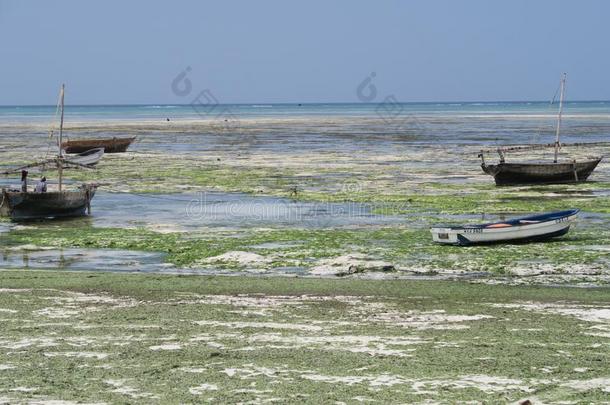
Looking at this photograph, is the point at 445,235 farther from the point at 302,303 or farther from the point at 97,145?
the point at 97,145

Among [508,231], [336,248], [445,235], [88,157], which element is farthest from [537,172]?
[88,157]

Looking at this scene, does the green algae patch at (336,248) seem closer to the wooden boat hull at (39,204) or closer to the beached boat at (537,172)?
the wooden boat hull at (39,204)

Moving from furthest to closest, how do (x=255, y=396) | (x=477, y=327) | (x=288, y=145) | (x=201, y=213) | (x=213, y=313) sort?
1. (x=288, y=145)
2. (x=201, y=213)
3. (x=213, y=313)
4. (x=477, y=327)
5. (x=255, y=396)

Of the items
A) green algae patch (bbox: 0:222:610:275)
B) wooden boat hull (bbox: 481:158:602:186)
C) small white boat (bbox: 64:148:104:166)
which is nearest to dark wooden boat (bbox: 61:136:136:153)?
small white boat (bbox: 64:148:104:166)

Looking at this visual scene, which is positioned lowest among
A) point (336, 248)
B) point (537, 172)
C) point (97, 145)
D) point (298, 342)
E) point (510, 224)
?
point (298, 342)

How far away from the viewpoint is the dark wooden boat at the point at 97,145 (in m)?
63.8

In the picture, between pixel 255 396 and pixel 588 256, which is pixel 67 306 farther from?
pixel 588 256

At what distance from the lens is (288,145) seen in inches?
2798

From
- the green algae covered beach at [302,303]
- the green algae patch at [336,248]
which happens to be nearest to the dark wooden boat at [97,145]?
the green algae covered beach at [302,303]

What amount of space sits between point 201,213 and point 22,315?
1524 centimetres

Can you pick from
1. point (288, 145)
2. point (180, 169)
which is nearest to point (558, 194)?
point (180, 169)

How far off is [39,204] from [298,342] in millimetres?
17087

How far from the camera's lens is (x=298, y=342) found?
13.4 metres

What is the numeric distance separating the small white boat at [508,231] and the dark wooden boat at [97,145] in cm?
4495
